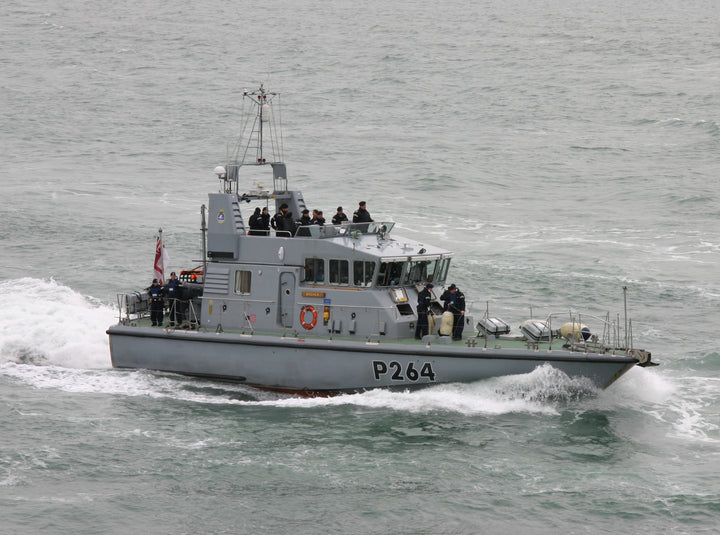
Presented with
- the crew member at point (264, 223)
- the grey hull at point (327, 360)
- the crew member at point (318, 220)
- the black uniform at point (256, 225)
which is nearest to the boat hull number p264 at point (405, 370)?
the grey hull at point (327, 360)

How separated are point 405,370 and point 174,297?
5.74 metres

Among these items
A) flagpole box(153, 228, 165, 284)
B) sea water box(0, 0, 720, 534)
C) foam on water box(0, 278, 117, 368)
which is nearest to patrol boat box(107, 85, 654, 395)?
sea water box(0, 0, 720, 534)

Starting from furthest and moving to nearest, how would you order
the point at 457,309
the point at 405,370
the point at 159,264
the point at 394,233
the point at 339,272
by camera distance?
the point at 394,233, the point at 159,264, the point at 339,272, the point at 457,309, the point at 405,370

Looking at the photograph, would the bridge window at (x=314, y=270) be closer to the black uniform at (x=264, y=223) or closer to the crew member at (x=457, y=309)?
the black uniform at (x=264, y=223)

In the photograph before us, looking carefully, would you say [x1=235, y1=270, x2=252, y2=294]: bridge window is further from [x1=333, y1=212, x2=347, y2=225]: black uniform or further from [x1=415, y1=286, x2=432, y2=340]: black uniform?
[x1=415, y1=286, x2=432, y2=340]: black uniform

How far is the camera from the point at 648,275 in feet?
105

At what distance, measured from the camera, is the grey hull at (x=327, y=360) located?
20.0m

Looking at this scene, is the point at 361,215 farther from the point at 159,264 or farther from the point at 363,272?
the point at 159,264

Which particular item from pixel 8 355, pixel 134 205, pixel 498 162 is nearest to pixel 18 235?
pixel 134 205

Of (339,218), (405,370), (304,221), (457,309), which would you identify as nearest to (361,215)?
(339,218)

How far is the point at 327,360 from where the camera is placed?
20.9 metres

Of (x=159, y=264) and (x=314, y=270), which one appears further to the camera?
(x=159, y=264)

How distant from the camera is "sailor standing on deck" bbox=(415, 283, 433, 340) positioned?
21.0m

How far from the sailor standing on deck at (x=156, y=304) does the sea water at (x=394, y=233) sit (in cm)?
139
